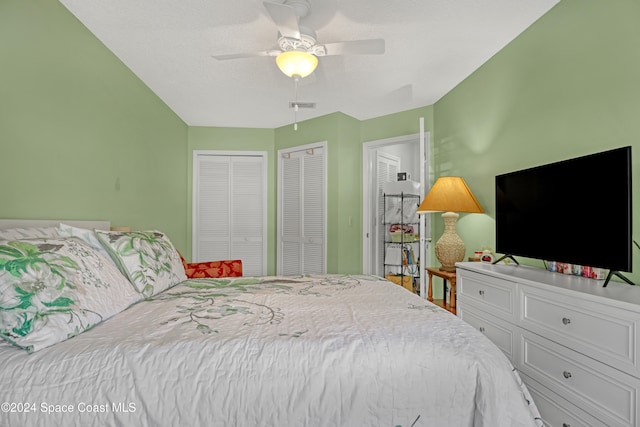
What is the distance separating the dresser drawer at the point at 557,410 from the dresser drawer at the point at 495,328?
18 centimetres

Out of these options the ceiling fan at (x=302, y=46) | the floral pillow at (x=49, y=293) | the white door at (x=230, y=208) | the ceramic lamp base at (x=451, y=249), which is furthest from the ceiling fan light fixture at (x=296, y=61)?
the white door at (x=230, y=208)

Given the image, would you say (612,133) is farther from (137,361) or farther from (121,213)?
(121,213)

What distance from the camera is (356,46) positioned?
1.91 m

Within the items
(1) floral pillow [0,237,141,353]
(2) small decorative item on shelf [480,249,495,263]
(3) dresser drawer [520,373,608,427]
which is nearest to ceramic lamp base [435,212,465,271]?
→ (2) small decorative item on shelf [480,249,495,263]

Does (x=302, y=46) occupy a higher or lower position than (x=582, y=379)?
higher

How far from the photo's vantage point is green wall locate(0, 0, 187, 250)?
1672 millimetres

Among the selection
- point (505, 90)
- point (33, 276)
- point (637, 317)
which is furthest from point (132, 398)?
point (505, 90)

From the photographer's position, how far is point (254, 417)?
0.95 meters

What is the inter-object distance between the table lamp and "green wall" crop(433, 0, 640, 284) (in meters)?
0.18

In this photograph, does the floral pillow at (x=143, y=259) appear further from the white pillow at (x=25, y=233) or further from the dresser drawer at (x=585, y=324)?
the dresser drawer at (x=585, y=324)

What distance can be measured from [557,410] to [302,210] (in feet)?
10.7

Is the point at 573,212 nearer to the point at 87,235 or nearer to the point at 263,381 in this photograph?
the point at 263,381

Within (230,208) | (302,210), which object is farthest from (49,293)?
(230,208)

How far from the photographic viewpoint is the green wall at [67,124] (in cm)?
167
